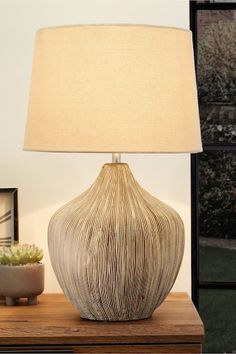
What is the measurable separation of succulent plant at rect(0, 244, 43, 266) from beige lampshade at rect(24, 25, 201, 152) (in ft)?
1.25

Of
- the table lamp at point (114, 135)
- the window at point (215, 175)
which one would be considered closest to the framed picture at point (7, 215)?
the table lamp at point (114, 135)

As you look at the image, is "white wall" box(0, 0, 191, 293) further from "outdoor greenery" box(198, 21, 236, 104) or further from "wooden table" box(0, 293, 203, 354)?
"wooden table" box(0, 293, 203, 354)

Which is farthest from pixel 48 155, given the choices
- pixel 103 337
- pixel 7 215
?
pixel 103 337

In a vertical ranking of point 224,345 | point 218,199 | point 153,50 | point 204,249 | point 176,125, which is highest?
point 153,50

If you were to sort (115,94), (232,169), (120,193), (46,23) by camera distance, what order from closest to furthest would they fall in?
1. (115,94)
2. (120,193)
3. (46,23)
4. (232,169)

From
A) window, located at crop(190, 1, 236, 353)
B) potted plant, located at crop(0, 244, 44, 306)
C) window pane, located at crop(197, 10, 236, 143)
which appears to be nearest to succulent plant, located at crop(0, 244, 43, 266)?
potted plant, located at crop(0, 244, 44, 306)

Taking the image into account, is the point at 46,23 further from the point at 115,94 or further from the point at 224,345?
the point at 224,345

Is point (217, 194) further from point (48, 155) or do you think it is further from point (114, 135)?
point (114, 135)

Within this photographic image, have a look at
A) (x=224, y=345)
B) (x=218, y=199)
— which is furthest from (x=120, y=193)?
(x=224, y=345)

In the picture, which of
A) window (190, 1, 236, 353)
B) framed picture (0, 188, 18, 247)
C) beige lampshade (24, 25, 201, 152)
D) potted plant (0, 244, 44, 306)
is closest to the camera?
beige lampshade (24, 25, 201, 152)

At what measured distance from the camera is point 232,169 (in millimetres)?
2578

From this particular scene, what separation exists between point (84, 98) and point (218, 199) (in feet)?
2.75

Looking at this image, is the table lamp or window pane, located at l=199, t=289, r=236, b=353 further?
window pane, located at l=199, t=289, r=236, b=353

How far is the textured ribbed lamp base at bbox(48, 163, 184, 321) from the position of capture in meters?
1.97
